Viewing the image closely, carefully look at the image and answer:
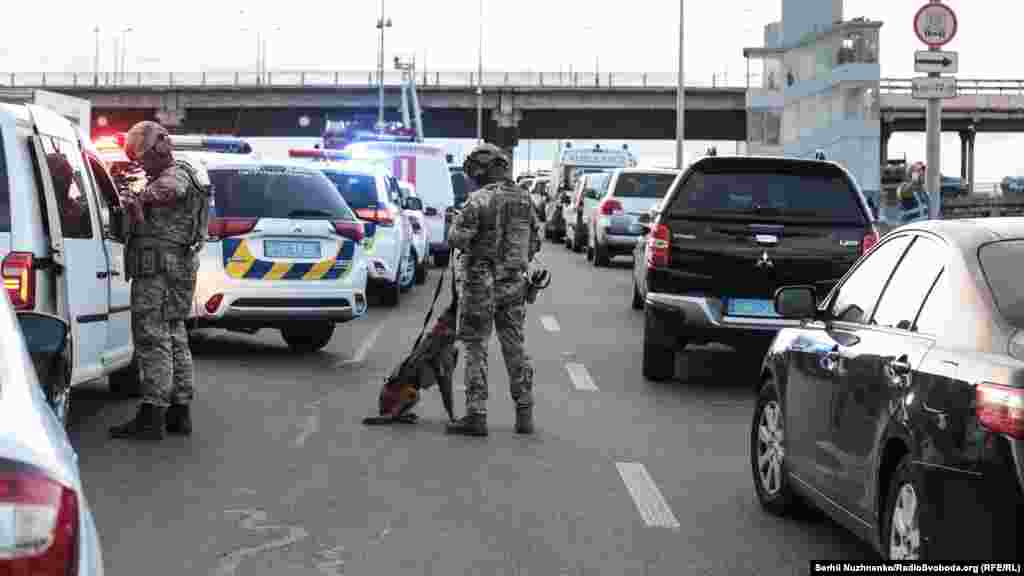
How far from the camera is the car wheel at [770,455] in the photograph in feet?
26.9

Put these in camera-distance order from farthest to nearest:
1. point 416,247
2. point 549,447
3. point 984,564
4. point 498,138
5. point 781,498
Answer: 1. point 498,138
2. point 416,247
3. point 549,447
4. point 781,498
5. point 984,564

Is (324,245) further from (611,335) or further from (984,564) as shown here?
(984,564)

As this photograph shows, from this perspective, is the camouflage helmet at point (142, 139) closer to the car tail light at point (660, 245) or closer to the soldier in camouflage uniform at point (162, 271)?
the soldier in camouflage uniform at point (162, 271)

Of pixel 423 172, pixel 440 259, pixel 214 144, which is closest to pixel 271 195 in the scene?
pixel 214 144

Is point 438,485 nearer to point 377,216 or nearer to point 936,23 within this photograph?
point 936,23

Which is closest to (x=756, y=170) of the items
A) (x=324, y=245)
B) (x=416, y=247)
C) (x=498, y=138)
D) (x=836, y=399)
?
(x=324, y=245)

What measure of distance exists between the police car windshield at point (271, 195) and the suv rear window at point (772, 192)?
3648mm

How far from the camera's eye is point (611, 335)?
741 inches

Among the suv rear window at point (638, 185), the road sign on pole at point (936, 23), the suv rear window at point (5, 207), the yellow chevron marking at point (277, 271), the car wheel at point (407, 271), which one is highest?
the road sign on pole at point (936, 23)

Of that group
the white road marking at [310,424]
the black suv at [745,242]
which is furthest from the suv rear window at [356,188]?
the white road marking at [310,424]

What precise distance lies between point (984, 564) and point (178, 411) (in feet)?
21.6

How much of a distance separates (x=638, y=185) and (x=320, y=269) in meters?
17.2

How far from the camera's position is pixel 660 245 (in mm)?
13812

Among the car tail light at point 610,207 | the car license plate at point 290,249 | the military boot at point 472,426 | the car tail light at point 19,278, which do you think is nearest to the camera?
the car tail light at point 19,278
